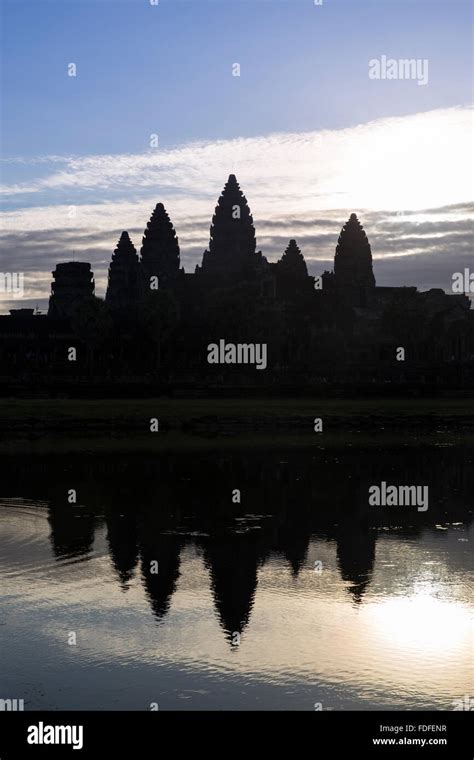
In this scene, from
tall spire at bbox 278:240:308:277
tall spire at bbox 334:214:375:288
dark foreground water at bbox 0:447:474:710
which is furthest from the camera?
tall spire at bbox 334:214:375:288

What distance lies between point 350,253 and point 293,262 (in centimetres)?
1555

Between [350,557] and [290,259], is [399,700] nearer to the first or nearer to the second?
[350,557]

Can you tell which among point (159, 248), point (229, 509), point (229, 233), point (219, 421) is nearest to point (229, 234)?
point (229, 233)

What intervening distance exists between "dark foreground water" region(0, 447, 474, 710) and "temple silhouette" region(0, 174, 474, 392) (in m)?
51.3

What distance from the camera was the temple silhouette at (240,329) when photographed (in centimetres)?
10831

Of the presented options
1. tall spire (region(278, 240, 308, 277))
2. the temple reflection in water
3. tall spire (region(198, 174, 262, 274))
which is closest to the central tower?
tall spire (region(198, 174, 262, 274))

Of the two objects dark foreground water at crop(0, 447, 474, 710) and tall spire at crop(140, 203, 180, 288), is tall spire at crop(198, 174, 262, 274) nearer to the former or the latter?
tall spire at crop(140, 203, 180, 288)

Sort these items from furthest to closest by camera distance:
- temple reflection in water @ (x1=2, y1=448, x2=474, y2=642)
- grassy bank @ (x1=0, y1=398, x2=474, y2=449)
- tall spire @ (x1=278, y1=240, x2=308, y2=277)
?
tall spire @ (x1=278, y1=240, x2=308, y2=277), grassy bank @ (x1=0, y1=398, x2=474, y2=449), temple reflection in water @ (x1=2, y1=448, x2=474, y2=642)

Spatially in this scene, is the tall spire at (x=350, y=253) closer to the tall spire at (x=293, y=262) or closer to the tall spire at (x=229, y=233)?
the tall spire at (x=293, y=262)

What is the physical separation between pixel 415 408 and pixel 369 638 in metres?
60.2

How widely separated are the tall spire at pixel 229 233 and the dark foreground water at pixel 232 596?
155m

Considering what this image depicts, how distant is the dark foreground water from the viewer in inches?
618

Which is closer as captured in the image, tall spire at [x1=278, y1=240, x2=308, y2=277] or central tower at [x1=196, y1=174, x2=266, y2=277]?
tall spire at [x1=278, y1=240, x2=308, y2=277]
